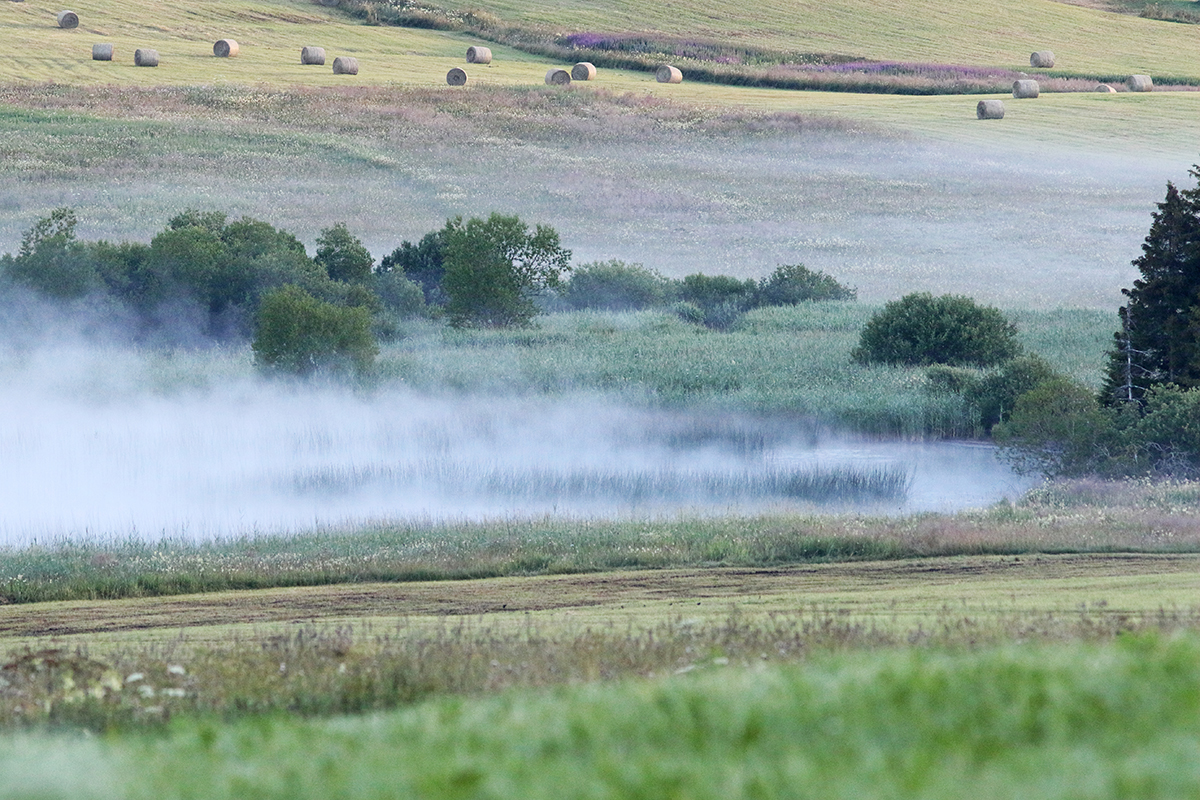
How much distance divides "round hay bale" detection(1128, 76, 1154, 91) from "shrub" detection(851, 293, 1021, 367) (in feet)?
152

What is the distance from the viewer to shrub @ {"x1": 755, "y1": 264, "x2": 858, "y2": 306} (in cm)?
5091

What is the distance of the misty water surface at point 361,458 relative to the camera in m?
26.9

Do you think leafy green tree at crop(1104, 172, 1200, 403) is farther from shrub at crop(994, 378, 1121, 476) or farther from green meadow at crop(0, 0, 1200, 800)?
green meadow at crop(0, 0, 1200, 800)

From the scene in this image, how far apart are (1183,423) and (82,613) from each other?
57.3ft

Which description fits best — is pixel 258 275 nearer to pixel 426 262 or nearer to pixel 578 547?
pixel 426 262

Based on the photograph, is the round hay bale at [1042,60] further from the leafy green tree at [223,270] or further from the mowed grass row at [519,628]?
the mowed grass row at [519,628]

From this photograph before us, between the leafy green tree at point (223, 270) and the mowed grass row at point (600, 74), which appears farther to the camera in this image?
the mowed grass row at point (600, 74)

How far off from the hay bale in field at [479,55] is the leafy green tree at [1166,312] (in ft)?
197

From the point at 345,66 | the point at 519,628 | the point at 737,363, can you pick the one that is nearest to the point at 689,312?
the point at 737,363

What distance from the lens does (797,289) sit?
167 feet

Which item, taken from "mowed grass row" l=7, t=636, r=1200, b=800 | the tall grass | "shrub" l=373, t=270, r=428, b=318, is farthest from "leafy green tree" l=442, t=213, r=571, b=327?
"mowed grass row" l=7, t=636, r=1200, b=800

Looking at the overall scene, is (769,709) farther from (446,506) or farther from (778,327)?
(778,327)

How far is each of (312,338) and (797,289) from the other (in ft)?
62.5

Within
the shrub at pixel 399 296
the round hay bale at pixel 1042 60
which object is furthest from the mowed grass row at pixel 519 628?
the round hay bale at pixel 1042 60
